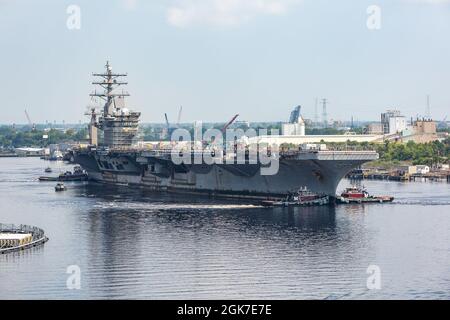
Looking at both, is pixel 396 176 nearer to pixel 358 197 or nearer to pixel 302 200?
pixel 358 197

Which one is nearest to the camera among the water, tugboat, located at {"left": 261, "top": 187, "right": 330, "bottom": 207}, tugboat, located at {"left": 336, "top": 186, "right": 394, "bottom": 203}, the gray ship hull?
the water

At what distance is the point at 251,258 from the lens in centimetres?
2684

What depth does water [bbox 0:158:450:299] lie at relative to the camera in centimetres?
2295

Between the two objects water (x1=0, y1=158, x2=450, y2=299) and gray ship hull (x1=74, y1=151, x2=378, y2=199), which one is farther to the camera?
gray ship hull (x1=74, y1=151, x2=378, y2=199)

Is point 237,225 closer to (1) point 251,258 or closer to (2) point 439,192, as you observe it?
Result: (1) point 251,258

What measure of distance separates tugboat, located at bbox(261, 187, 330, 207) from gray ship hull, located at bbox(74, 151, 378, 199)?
43 centimetres

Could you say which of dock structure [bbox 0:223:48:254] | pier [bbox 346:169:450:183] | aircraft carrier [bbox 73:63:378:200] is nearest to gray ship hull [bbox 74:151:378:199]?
aircraft carrier [bbox 73:63:378:200]

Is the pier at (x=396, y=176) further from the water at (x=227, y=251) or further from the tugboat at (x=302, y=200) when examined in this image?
the tugboat at (x=302, y=200)

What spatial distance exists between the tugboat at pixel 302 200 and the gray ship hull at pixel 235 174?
431 mm

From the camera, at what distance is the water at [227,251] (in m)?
23.0

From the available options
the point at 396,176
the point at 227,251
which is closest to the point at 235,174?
the point at 227,251

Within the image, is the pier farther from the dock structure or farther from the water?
the dock structure
